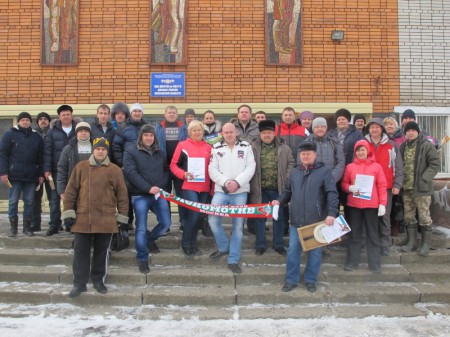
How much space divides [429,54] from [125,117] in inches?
272

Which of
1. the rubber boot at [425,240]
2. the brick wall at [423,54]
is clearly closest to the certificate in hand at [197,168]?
the rubber boot at [425,240]


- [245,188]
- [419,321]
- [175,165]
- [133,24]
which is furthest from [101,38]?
[419,321]

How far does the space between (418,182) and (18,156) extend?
593 centimetres

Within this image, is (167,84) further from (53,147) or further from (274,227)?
(274,227)

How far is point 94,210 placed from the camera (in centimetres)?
459

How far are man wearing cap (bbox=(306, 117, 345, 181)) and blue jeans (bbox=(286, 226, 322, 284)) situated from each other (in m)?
1.10

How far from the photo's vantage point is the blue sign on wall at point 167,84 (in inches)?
332

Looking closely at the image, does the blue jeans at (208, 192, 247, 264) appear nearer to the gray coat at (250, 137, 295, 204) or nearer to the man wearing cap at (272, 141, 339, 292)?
the gray coat at (250, 137, 295, 204)

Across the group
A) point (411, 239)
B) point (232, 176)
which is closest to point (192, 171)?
point (232, 176)

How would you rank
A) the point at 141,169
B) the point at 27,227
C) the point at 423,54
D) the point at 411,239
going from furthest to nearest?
1. the point at 423,54
2. the point at 27,227
3. the point at 411,239
4. the point at 141,169

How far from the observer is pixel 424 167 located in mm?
5512

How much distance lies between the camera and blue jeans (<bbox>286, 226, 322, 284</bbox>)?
4.74m

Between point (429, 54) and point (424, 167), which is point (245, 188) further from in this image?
point (429, 54)

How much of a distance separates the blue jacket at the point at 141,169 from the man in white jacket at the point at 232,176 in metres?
0.74
